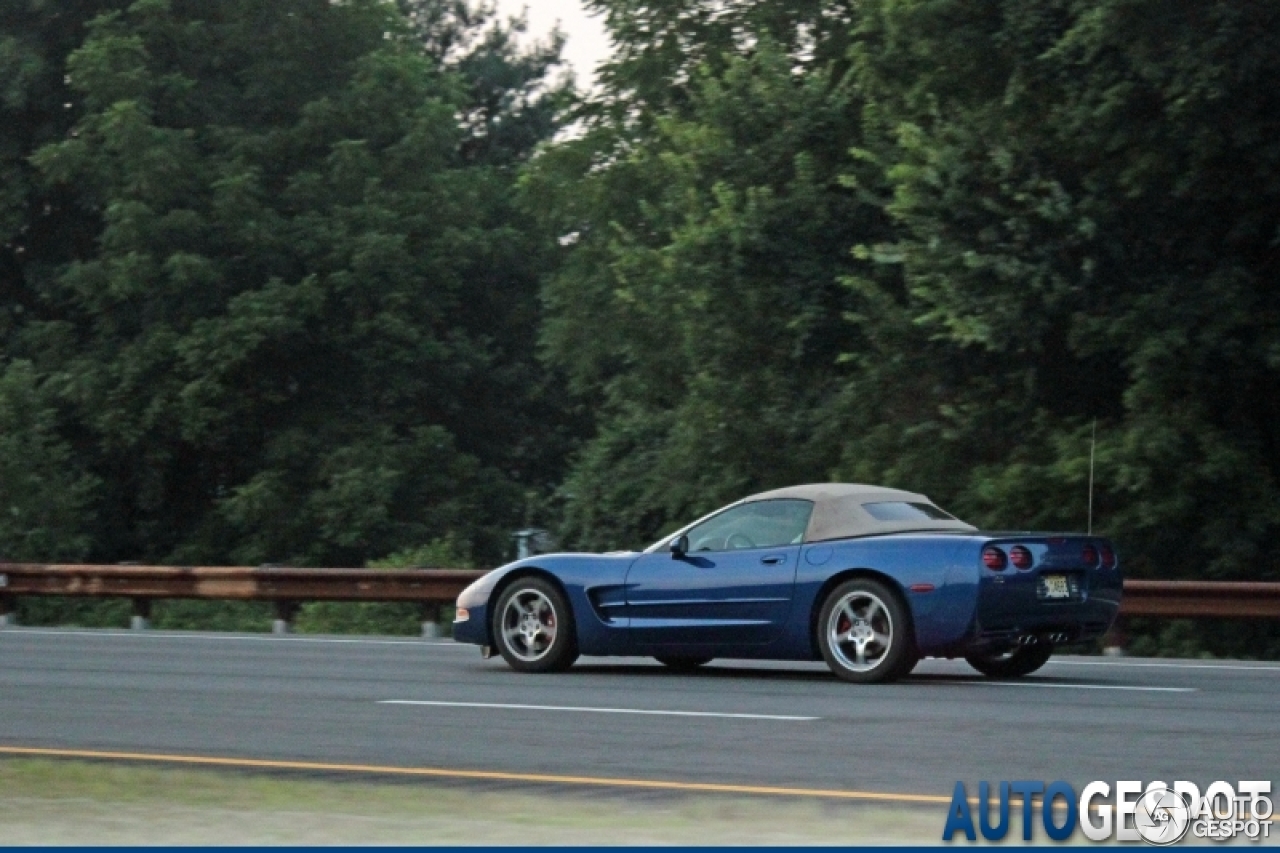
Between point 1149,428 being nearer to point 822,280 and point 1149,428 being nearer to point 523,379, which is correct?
point 822,280

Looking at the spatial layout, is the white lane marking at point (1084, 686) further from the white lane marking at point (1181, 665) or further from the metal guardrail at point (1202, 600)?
the metal guardrail at point (1202, 600)

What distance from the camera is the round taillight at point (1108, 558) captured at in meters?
14.1

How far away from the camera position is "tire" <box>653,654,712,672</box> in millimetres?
15383

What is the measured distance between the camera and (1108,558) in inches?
559

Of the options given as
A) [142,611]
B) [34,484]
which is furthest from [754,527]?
[34,484]

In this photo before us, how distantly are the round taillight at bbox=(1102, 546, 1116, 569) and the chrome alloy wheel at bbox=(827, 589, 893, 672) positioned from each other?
4.94ft

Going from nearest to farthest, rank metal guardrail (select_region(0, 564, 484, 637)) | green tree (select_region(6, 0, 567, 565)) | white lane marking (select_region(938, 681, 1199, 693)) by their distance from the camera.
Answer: white lane marking (select_region(938, 681, 1199, 693)) → metal guardrail (select_region(0, 564, 484, 637)) → green tree (select_region(6, 0, 567, 565))

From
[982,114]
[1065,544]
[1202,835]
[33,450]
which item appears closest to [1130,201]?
[982,114]

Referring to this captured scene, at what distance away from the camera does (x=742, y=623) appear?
565 inches

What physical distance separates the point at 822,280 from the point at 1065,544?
1558 cm

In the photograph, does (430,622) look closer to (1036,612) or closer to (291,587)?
(291,587)

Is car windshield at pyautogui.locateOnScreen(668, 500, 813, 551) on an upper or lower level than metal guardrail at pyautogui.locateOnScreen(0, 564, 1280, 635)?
upper

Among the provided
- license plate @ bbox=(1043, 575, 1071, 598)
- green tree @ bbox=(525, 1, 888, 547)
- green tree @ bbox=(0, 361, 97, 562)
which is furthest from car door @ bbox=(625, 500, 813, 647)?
green tree @ bbox=(0, 361, 97, 562)

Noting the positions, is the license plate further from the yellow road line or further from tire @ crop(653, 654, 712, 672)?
the yellow road line
